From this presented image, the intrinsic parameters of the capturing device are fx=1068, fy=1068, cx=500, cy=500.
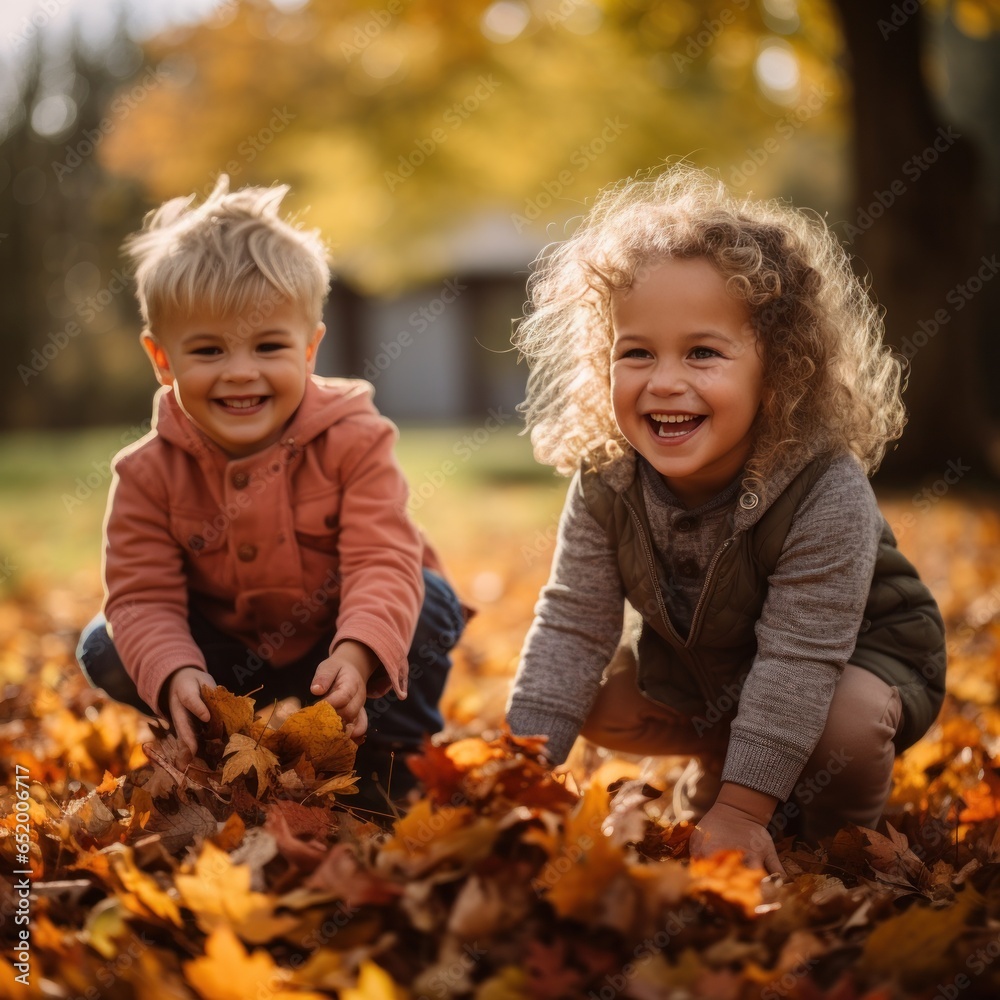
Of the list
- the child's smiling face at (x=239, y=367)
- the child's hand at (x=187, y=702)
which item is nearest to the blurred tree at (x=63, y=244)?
the child's smiling face at (x=239, y=367)

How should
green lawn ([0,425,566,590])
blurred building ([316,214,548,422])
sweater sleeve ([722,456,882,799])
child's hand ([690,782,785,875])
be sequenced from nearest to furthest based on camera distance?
child's hand ([690,782,785,875]) → sweater sleeve ([722,456,882,799]) → green lawn ([0,425,566,590]) → blurred building ([316,214,548,422])

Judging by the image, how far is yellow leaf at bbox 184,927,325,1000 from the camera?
1.35 meters

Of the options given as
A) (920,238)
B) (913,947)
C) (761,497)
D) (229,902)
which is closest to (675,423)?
(761,497)

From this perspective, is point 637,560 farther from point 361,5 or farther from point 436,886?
point 361,5

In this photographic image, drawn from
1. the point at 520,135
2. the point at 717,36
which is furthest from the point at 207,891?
the point at 520,135

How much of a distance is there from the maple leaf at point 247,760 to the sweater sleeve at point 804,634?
2.78 ft

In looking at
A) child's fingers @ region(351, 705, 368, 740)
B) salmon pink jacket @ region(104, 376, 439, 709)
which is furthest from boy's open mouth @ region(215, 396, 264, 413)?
child's fingers @ region(351, 705, 368, 740)

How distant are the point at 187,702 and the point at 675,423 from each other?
3.69 feet

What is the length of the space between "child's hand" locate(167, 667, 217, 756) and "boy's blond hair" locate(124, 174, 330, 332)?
0.78m

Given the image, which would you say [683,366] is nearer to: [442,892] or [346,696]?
[346,696]

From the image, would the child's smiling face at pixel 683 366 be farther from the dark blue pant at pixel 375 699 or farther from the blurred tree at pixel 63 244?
the blurred tree at pixel 63 244

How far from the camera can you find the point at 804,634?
2049 millimetres

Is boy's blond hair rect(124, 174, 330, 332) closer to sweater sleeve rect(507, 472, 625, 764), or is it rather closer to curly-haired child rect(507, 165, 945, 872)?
curly-haired child rect(507, 165, 945, 872)

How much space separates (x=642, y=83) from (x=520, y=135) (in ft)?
4.70
